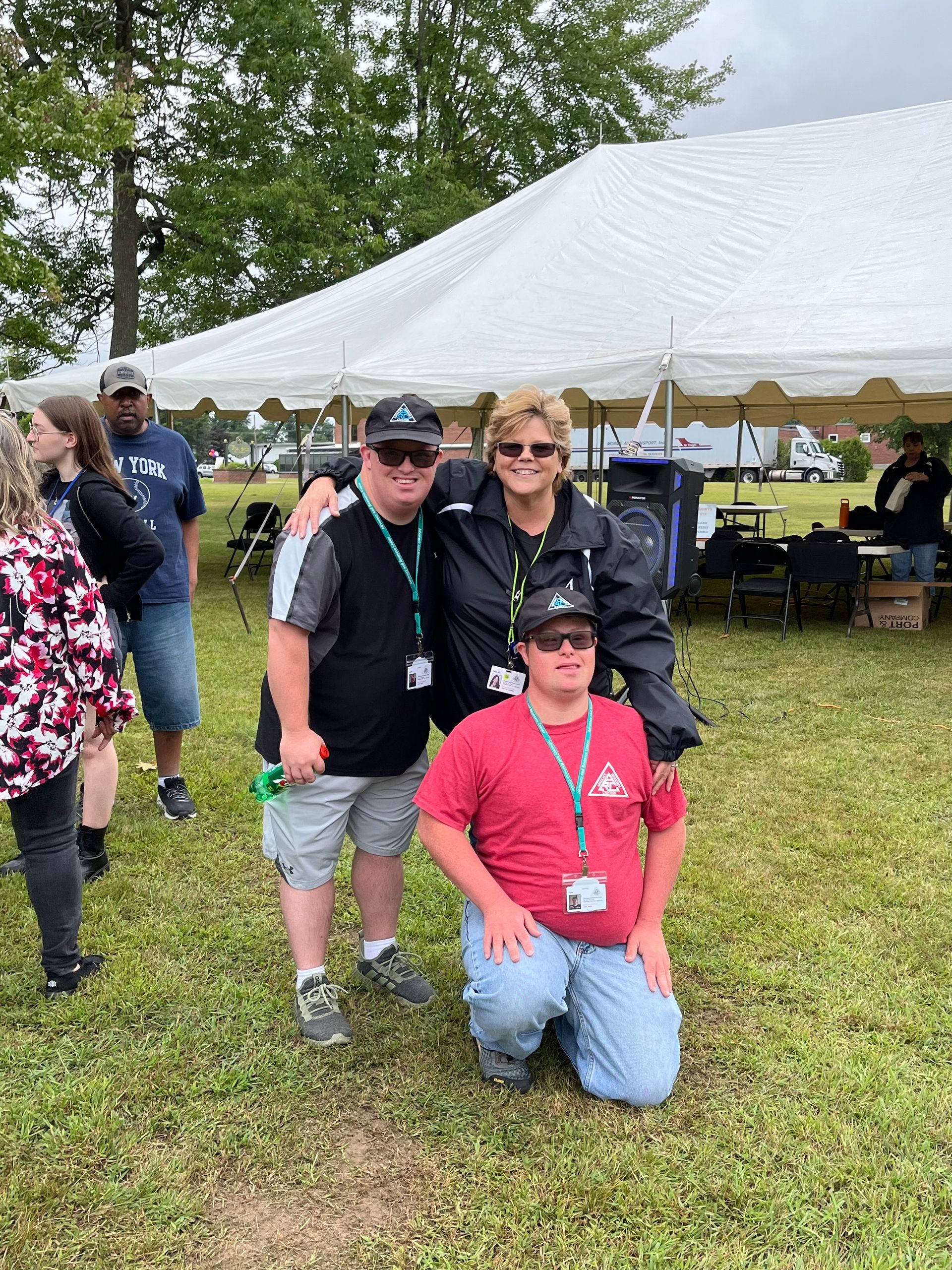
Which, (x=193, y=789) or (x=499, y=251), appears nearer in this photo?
(x=193, y=789)

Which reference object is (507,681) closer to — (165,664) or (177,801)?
(165,664)

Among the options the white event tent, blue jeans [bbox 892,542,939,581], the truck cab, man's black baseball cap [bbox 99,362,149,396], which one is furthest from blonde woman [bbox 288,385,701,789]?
the truck cab

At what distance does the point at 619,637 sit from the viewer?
2576mm

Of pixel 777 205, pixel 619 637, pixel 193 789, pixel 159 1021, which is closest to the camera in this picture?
pixel 619 637

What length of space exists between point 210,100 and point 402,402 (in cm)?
1815

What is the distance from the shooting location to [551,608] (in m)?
2.30

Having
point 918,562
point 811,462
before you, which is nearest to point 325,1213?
point 918,562

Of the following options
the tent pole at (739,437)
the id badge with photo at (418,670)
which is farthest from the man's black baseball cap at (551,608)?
the tent pole at (739,437)

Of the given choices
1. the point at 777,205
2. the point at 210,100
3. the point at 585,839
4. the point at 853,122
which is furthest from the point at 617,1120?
the point at 210,100

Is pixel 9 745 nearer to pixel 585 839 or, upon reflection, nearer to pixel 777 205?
pixel 585 839

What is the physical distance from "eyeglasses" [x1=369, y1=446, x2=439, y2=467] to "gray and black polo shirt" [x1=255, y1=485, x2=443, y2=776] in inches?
5.9

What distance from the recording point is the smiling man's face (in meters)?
3.97

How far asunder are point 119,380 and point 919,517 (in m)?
8.00

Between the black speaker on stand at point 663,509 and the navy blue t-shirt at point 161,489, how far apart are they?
2.28 metres
